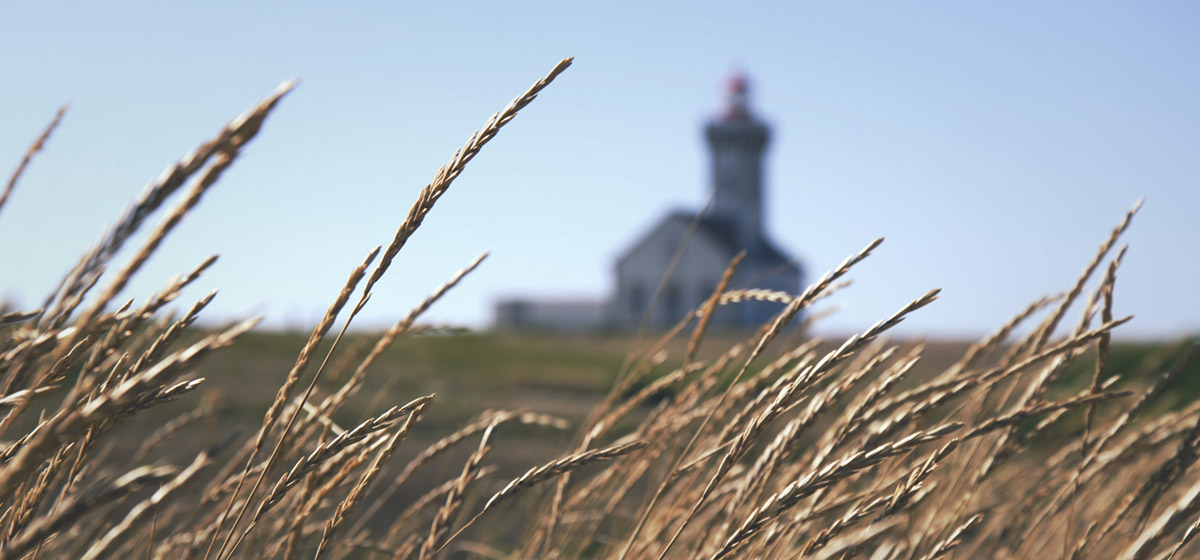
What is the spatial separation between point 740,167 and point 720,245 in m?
3.00

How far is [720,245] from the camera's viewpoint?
107 feet

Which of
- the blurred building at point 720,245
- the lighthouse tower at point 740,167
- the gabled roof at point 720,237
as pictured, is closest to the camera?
the gabled roof at point 720,237

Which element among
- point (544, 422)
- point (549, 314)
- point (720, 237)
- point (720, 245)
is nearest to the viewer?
point (544, 422)

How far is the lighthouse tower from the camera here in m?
32.7

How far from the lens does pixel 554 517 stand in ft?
4.73

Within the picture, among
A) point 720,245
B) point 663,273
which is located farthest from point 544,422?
point 720,245

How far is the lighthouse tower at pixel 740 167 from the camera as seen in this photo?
107 feet


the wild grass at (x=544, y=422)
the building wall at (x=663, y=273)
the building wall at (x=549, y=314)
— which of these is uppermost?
the wild grass at (x=544, y=422)

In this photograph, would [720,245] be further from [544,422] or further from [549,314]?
[544,422]

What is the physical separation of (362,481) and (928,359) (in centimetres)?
1748

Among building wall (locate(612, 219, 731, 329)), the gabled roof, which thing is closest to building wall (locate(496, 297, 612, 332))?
building wall (locate(612, 219, 731, 329))

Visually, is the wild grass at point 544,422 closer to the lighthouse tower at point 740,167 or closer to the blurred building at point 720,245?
the blurred building at point 720,245

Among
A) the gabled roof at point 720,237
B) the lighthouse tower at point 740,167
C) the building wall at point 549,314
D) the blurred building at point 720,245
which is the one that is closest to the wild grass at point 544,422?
the blurred building at point 720,245

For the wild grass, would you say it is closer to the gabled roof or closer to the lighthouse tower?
the gabled roof
